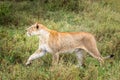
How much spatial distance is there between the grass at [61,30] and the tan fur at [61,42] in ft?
0.78

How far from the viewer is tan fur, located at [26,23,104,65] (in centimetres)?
962

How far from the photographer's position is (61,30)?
12867 millimetres

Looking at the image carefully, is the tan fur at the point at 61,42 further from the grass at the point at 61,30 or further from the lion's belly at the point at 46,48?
the grass at the point at 61,30

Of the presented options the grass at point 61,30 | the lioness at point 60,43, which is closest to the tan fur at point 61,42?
the lioness at point 60,43

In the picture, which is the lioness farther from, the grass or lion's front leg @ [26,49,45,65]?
the grass

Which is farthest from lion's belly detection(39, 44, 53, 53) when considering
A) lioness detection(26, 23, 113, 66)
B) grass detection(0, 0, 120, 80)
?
grass detection(0, 0, 120, 80)

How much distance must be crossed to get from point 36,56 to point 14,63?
0.55 m

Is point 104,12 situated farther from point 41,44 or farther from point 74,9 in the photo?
point 41,44

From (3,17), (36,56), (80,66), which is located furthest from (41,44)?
(3,17)

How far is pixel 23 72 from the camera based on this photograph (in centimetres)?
861

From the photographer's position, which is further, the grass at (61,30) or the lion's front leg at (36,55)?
the lion's front leg at (36,55)

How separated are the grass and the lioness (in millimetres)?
207

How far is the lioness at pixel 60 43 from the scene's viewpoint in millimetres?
9625

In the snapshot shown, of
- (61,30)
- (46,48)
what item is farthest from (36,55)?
(61,30)
